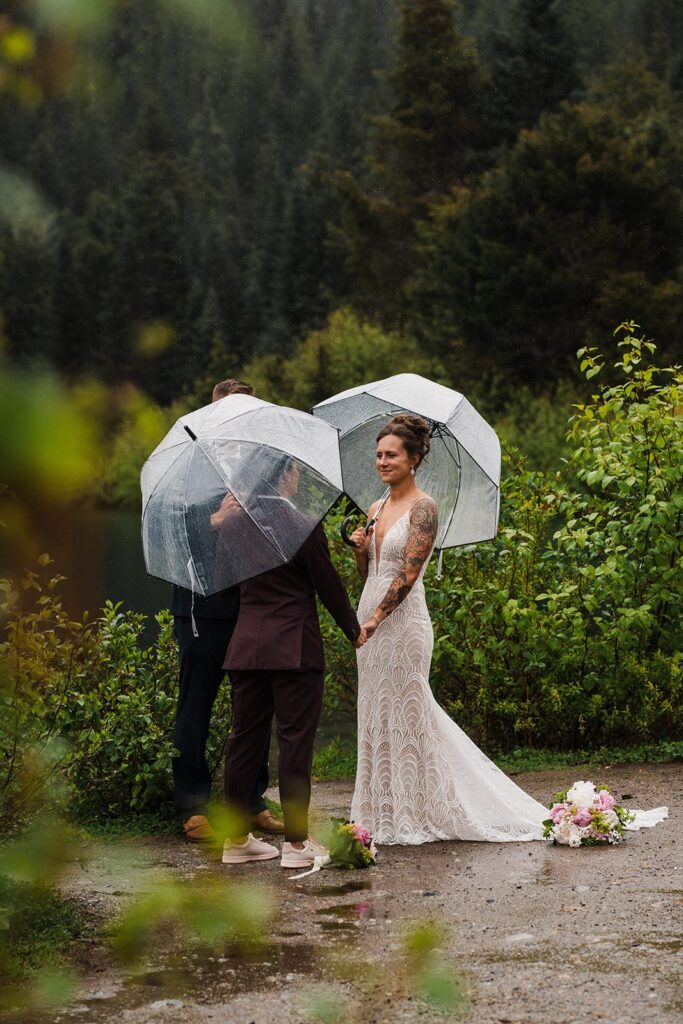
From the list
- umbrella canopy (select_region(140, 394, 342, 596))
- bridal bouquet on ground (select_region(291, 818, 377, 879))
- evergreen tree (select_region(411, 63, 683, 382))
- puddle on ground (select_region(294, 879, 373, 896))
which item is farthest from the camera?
evergreen tree (select_region(411, 63, 683, 382))

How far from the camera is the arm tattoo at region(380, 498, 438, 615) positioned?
20.3ft

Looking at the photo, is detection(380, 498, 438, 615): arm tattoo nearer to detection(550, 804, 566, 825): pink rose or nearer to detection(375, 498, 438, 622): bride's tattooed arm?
detection(375, 498, 438, 622): bride's tattooed arm

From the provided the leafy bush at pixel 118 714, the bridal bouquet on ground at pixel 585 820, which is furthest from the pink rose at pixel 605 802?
the leafy bush at pixel 118 714

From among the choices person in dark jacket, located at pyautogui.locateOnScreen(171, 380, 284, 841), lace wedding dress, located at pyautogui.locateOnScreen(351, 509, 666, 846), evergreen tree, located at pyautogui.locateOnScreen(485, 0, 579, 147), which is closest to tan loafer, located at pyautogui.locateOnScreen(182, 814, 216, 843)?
person in dark jacket, located at pyautogui.locateOnScreen(171, 380, 284, 841)

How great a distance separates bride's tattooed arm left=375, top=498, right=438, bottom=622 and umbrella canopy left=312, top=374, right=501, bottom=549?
767 mm

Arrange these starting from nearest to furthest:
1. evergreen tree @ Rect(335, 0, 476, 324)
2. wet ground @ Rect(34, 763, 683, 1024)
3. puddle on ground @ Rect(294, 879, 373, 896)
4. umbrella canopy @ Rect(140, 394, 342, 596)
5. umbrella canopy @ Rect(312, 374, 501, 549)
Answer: wet ground @ Rect(34, 763, 683, 1024), puddle on ground @ Rect(294, 879, 373, 896), umbrella canopy @ Rect(140, 394, 342, 596), umbrella canopy @ Rect(312, 374, 501, 549), evergreen tree @ Rect(335, 0, 476, 324)

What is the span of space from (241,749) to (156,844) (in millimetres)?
846

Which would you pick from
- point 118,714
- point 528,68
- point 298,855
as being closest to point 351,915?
point 298,855

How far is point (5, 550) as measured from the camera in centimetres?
132

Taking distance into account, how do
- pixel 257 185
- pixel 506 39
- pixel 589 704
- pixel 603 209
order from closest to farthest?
1. pixel 589 704
2. pixel 603 209
3. pixel 506 39
4. pixel 257 185

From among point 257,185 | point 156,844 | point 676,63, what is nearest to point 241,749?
point 156,844

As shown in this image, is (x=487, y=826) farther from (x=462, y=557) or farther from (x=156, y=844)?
(x=462, y=557)

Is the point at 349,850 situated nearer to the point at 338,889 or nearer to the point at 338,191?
the point at 338,889

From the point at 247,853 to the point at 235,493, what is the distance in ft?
5.51
